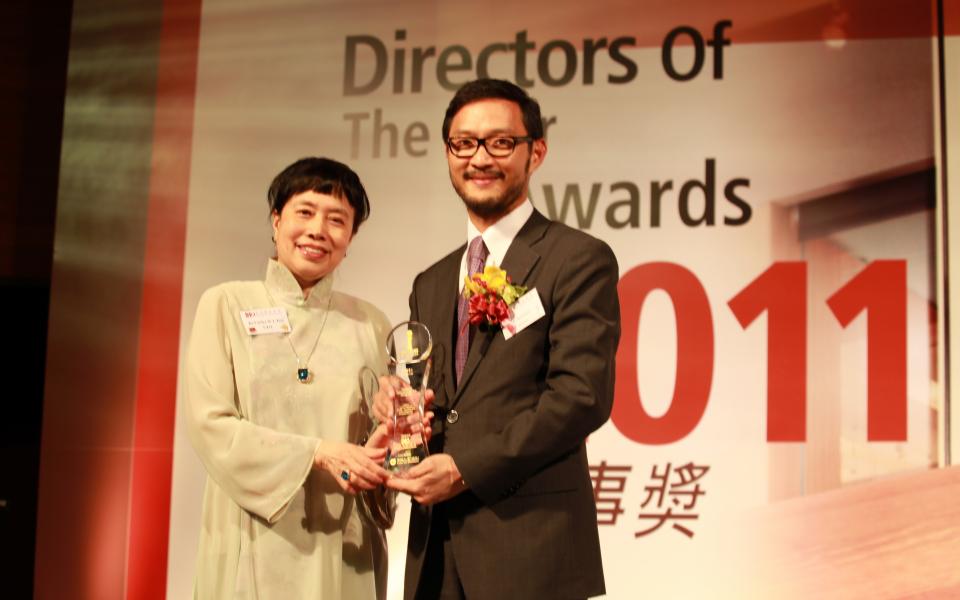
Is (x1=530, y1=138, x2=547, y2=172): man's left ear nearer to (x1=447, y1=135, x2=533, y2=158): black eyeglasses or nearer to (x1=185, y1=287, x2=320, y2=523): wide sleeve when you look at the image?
(x1=447, y1=135, x2=533, y2=158): black eyeglasses

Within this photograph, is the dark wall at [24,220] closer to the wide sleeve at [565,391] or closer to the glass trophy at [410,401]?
the glass trophy at [410,401]

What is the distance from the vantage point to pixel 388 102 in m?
3.78

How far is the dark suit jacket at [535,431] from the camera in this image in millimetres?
1974

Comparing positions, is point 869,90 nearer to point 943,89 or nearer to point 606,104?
point 943,89

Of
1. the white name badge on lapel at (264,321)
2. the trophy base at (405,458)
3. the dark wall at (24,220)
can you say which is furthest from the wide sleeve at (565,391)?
the dark wall at (24,220)

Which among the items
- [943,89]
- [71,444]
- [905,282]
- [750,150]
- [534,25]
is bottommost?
[71,444]

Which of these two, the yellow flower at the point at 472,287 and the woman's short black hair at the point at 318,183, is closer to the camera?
the yellow flower at the point at 472,287

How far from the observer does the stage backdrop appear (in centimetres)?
341

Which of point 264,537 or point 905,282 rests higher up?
point 905,282

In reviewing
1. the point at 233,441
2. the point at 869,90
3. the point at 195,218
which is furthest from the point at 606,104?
the point at 233,441

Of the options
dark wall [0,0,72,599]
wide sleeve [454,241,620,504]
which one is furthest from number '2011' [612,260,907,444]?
dark wall [0,0,72,599]

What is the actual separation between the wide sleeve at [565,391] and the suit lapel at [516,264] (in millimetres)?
92

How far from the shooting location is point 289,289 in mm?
2443

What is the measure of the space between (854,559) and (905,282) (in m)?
1.00
